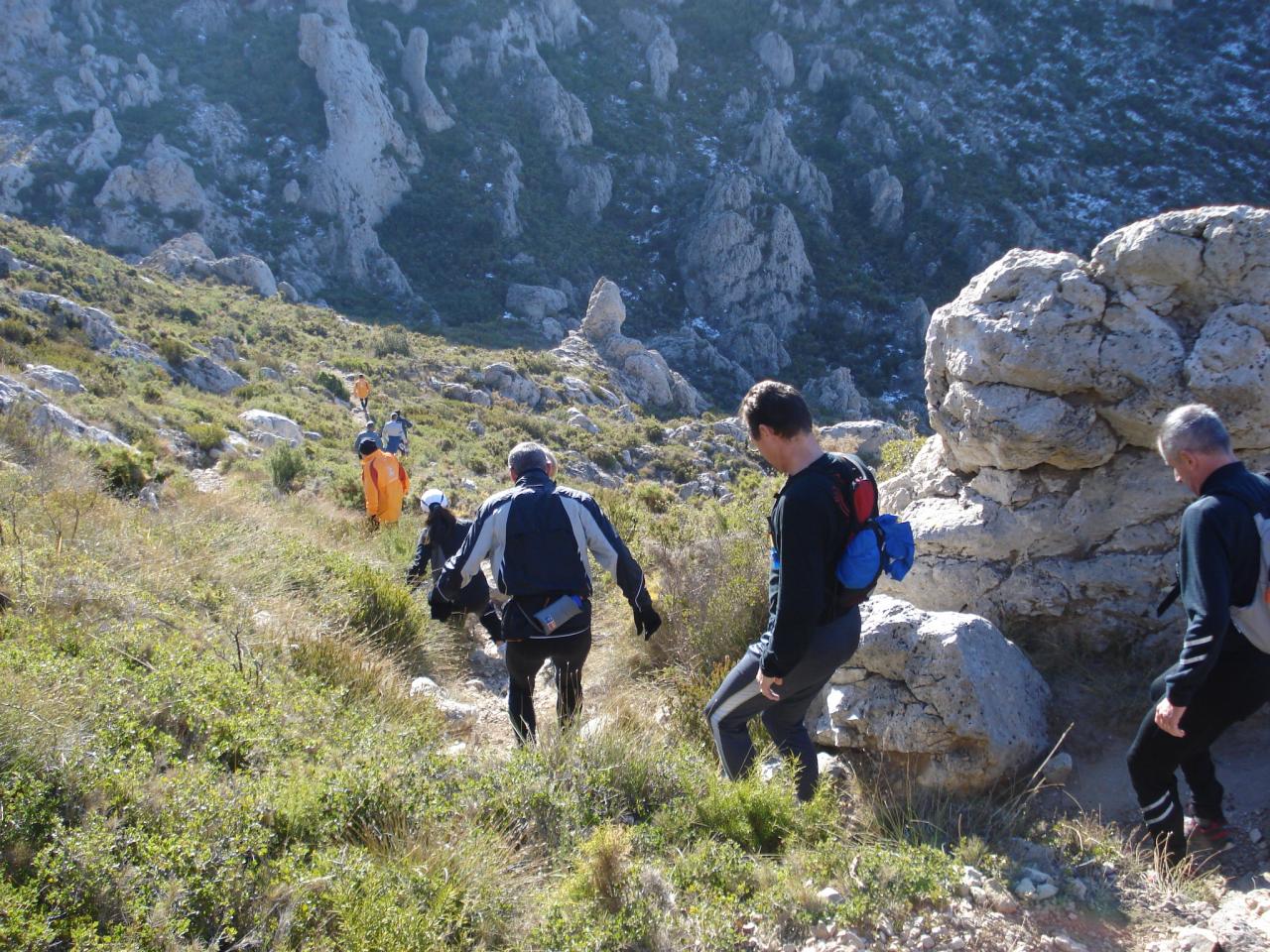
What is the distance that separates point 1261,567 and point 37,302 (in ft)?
70.0

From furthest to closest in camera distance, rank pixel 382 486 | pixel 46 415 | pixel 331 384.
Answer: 1. pixel 331 384
2. pixel 46 415
3. pixel 382 486

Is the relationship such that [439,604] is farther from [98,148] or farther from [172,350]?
[98,148]

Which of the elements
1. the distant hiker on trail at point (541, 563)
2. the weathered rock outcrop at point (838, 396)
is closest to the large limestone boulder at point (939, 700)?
the distant hiker on trail at point (541, 563)

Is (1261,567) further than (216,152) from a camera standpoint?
No

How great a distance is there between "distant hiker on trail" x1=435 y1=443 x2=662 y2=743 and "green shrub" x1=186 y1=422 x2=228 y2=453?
10.8m

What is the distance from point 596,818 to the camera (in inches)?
111

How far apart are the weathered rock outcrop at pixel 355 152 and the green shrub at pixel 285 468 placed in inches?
1149

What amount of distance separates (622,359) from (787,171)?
2250cm

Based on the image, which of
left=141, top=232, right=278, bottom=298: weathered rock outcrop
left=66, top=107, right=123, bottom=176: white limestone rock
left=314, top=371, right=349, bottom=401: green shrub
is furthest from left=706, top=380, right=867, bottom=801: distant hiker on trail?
left=66, top=107, right=123, bottom=176: white limestone rock

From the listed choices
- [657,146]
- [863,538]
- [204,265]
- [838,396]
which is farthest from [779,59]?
[863,538]

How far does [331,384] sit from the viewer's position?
75.9 ft

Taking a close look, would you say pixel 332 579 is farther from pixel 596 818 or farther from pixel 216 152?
pixel 216 152

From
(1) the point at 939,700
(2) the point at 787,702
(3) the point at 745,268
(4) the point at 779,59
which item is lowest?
(1) the point at 939,700

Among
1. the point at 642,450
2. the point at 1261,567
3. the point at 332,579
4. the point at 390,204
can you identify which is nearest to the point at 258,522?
the point at 332,579
